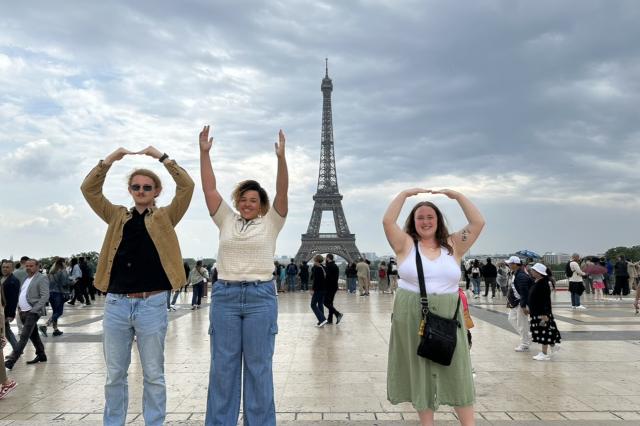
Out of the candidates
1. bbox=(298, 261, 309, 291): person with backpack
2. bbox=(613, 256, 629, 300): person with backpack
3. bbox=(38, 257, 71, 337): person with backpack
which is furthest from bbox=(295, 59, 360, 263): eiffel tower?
bbox=(38, 257, 71, 337): person with backpack

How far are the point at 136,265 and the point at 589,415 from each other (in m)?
3.84

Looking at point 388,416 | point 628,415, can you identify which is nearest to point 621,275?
point 628,415

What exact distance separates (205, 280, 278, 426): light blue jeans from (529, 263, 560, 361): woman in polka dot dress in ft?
16.5

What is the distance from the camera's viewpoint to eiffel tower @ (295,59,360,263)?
58694mm

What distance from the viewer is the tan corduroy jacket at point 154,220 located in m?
3.54

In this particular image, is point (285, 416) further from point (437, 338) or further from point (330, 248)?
point (330, 248)

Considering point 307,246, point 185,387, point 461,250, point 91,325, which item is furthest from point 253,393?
point 307,246

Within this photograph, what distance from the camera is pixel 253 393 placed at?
11.1ft

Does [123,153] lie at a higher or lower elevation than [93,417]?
higher

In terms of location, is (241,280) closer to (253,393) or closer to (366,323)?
(253,393)

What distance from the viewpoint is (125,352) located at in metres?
3.46

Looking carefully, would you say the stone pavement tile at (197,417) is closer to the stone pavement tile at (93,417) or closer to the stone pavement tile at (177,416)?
the stone pavement tile at (177,416)

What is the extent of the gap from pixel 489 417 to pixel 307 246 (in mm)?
54154

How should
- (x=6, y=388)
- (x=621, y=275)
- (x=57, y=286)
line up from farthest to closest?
(x=621, y=275) → (x=57, y=286) → (x=6, y=388)
